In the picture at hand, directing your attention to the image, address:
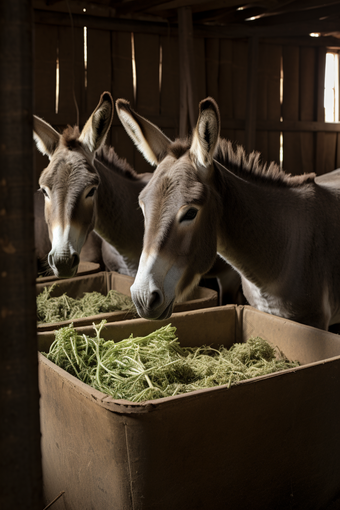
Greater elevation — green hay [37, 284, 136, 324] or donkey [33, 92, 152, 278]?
donkey [33, 92, 152, 278]

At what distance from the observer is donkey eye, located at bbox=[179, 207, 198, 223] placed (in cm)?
187

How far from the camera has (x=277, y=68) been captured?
5848 mm

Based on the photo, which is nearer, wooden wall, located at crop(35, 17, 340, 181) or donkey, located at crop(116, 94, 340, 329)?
donkey, located at crop(116, 94, 340, 329)

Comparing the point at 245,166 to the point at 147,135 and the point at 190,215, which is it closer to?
the point at 147,135

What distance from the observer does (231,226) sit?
2148 millimetres

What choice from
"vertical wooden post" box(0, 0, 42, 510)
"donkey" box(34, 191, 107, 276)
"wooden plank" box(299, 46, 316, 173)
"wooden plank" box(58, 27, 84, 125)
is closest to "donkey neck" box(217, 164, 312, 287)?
"vertical wooden post" box(0, 0, 42, 510)

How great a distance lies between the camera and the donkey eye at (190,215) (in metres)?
1.87

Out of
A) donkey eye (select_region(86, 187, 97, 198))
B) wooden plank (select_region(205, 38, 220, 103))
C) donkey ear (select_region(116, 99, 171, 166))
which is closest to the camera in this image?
donkey ear (select_region(116, 99, 171, 166))

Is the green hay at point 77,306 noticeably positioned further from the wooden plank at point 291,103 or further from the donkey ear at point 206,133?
the wooden plank at point 291,103

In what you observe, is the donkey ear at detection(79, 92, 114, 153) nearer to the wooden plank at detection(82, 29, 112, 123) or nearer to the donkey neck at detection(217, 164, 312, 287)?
the donkey neck at detection(217, 164, 312, 287)

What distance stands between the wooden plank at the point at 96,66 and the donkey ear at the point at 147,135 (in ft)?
9.48

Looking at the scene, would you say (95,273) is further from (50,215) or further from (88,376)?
(88,376)

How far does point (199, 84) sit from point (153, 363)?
444cm

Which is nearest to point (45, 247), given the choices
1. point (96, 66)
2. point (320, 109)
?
point (96, 66)
